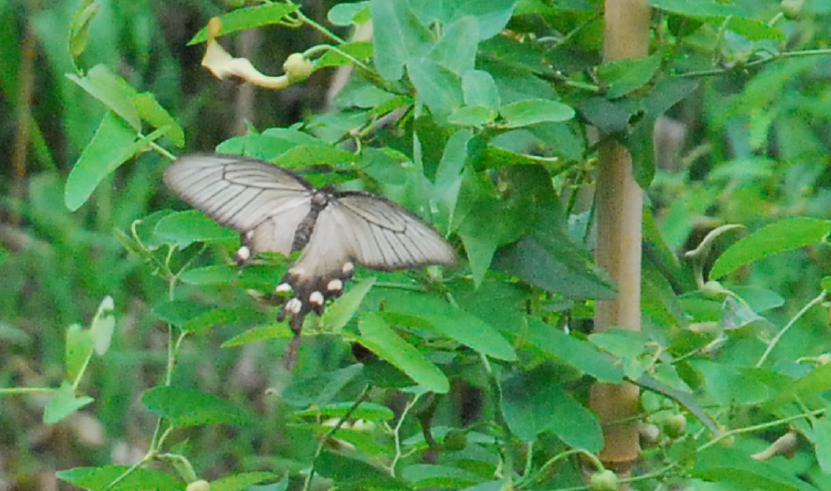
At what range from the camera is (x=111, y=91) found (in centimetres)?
53

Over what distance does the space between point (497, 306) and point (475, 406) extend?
1221mm

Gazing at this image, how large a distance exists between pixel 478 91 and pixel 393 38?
1.9 inches

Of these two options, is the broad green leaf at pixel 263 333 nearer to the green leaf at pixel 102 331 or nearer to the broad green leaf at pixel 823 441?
the green leaf at pixel 102 331

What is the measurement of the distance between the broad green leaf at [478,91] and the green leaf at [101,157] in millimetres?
182

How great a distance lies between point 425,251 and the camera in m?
0.50

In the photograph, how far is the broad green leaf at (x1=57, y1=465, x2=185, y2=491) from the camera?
57cm

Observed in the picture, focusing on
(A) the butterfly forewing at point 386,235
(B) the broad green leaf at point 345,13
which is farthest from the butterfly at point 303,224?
(B) the broad green leaf at point 345,13

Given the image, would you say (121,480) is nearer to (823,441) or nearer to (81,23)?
(81,23)

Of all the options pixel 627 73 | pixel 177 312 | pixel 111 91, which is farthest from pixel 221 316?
pixel 627 73

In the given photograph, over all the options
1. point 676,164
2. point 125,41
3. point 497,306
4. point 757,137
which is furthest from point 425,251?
point 676,164

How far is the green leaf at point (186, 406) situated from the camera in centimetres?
57

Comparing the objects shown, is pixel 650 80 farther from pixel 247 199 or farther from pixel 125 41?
pixel 125 41

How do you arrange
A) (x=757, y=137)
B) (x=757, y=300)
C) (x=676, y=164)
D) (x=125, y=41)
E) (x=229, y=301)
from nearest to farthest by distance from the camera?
(x=757, y=300) → (x=757, y=137) → (x=229, y=301) → (x=125, y=41) → (x=676, y=164)

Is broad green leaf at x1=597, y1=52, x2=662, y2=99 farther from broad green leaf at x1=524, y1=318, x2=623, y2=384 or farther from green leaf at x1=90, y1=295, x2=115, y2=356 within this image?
green leaf at x1=90, y1=295, x2=115, y2=356
